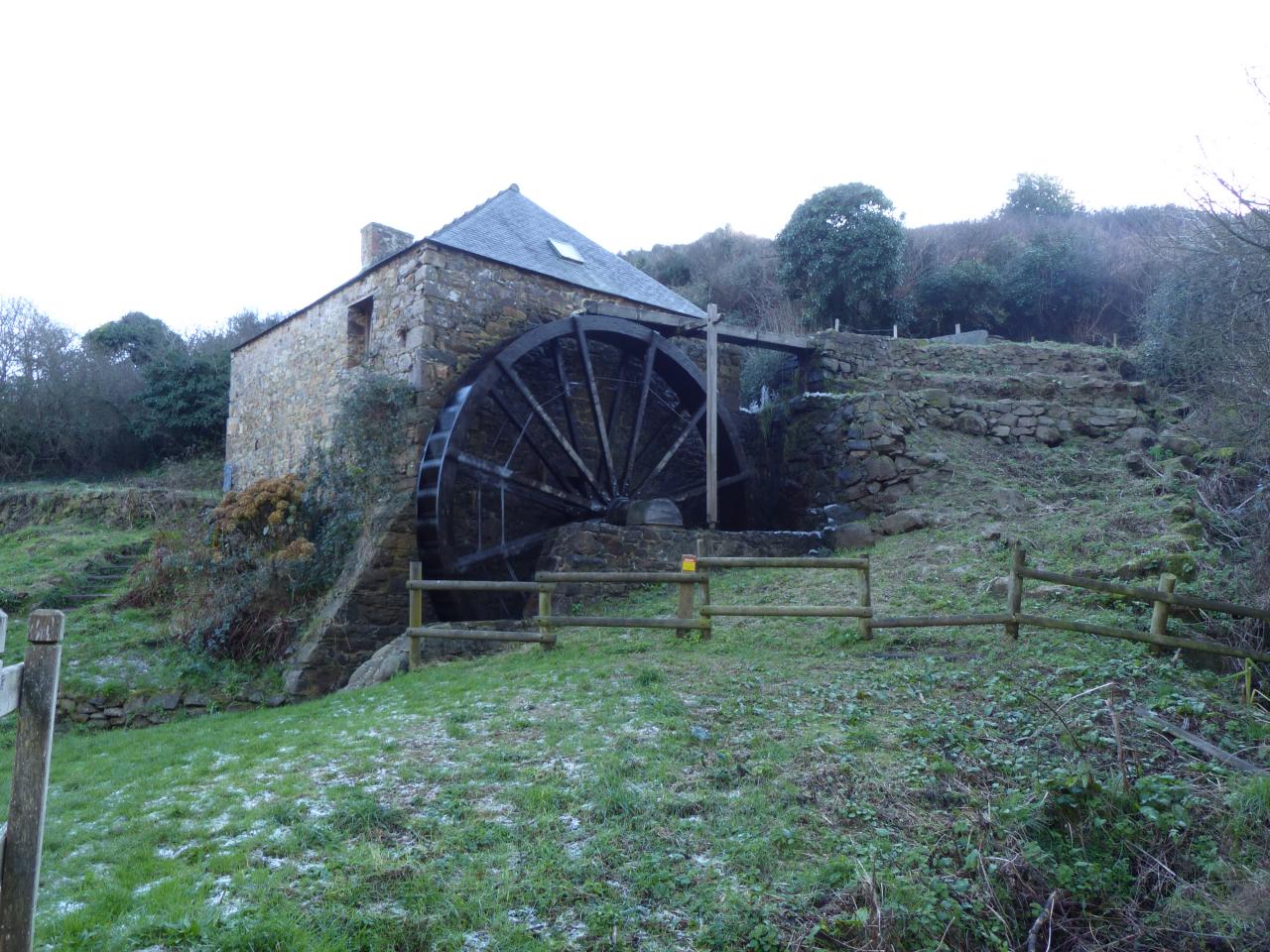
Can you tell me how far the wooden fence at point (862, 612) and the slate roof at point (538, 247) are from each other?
4941 millimetres

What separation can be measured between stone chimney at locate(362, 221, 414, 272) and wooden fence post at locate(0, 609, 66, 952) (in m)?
11.7

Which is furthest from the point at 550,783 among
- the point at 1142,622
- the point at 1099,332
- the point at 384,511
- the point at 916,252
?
the point at 916,252

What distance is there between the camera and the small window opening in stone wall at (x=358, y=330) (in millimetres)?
11461

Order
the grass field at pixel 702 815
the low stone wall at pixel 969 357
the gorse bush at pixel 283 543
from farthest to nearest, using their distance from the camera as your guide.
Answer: the low stone wall at pixel 969 357 → the gorse bush at pixel 283 543 → the grass field at pixel 702 815

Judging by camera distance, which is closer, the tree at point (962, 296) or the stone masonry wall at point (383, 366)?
the stone masonry wall at point (383, 366)

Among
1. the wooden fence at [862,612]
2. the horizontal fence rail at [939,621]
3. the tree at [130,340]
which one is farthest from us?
the tree at [130,340]

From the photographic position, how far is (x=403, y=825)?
3961 millimetres

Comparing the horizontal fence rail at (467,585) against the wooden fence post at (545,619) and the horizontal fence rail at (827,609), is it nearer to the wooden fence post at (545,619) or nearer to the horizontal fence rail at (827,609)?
the wooden fence post at (545,619)

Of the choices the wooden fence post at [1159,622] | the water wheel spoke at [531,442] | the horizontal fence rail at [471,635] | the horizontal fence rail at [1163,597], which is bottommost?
the horizontal fence rail at [471,635]

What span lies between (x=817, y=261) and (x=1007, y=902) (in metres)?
17.0

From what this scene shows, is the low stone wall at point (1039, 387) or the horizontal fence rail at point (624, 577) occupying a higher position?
the low stone wall at point (1039, 387)

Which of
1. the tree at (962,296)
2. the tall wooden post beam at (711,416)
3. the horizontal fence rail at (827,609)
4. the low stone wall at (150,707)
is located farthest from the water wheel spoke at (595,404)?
the tree at (962,296)

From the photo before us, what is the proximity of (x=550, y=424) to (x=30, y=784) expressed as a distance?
854 centimetres

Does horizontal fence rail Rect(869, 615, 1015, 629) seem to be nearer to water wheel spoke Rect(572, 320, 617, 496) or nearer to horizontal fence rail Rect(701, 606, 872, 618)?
horizontal fence rail Rect(701, 606, 872, 618)
